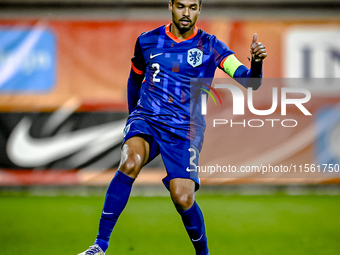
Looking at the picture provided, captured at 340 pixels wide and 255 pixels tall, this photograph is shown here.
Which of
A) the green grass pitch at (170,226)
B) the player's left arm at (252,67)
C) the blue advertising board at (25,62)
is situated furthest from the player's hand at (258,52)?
the blue advertising board at (25,62)

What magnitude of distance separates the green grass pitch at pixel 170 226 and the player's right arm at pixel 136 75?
1173 mm

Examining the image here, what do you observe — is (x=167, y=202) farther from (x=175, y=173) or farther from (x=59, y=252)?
(x=175, y=173)

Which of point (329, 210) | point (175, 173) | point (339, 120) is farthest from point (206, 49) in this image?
point (339, 120)

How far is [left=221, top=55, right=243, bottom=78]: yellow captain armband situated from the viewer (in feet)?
8.56

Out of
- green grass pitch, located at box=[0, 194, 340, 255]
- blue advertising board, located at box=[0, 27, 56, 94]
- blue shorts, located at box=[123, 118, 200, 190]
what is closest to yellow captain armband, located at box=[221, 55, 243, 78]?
blue shorts, located at box=[123, 118, 200, 190]

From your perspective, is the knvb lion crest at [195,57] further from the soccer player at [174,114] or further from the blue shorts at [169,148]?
the blue shorts at [169,148]

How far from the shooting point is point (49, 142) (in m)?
6.30

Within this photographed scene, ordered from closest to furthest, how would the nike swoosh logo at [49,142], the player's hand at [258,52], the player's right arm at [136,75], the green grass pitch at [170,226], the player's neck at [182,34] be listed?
the player's hand at [258,52] → the player's neck at [182,34] → the player's right arm at [136,75] → the green grass pitch at [170,226] → the nike swoosh logo at [49,142]

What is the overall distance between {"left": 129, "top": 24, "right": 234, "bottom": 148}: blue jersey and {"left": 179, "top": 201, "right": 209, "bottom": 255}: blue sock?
44 cm

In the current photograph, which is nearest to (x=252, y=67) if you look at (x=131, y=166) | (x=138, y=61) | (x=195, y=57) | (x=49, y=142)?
(x=195, y=57)

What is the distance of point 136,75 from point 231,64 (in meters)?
0.72

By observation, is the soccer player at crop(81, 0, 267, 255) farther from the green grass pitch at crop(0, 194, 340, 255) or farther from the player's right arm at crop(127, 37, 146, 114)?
the green grass pitch at crop(0, 194, 340, 255)

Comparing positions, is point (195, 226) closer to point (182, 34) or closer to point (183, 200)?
point (183, 200)

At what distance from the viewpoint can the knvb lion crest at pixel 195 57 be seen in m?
2.68
